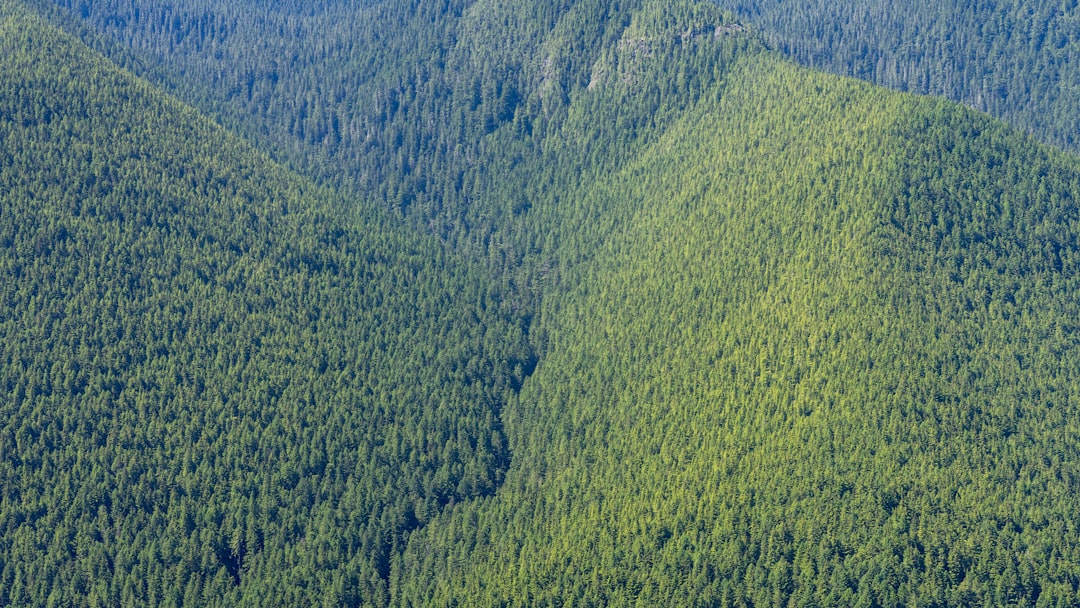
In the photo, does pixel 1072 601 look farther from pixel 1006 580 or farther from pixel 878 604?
Result: pixel 878 604

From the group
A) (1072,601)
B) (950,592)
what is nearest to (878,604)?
(950,592)

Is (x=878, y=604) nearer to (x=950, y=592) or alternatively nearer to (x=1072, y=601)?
(x=950, y=592)

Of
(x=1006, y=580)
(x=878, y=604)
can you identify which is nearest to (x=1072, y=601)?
(x=1006, y=580)
